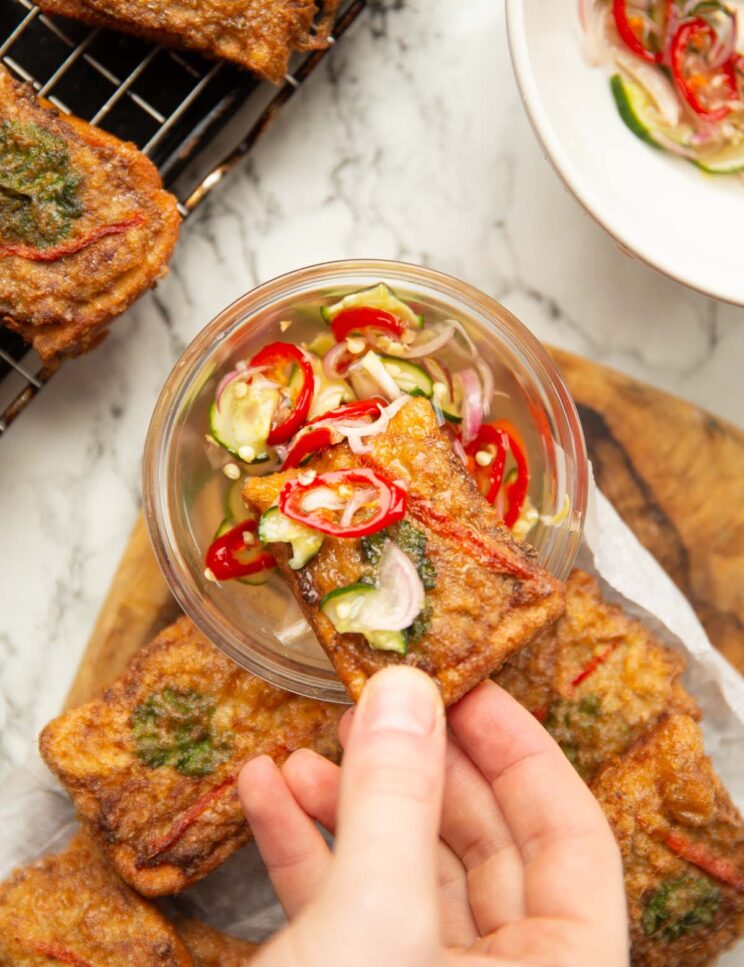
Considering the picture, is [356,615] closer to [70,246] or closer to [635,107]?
[70,246]

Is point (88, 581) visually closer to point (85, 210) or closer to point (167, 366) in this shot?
point (167, 366)

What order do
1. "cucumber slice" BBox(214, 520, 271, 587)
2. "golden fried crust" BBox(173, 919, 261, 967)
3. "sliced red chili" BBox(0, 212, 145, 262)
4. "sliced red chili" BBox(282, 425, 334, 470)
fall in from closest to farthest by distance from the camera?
"sliced red chili" BBox(282, 425, 334, 470), "sliced red chili" BBox(0, 212, 145, 262), "cucumber slice" BBox(214, 520, 271, 587), "golden fried crust" BBox(173, 919, 261, 967)

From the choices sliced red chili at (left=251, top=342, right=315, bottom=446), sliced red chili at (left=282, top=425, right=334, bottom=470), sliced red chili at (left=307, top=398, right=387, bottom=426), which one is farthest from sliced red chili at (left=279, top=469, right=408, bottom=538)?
sliced red chili at (left=251, top=342, right=315, bottom=446)

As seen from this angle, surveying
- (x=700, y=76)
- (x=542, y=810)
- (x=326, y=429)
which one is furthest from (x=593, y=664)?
(x=700, y=76)

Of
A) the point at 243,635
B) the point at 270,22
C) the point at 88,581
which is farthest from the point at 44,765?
the point at 270,22

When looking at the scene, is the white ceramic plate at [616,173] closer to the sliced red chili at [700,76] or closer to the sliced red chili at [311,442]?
the sliced red chili at [700,76]

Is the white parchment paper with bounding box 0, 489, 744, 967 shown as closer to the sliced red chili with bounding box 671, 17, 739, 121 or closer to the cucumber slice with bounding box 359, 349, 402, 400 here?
the cucumber slice with bounding box 359, 349, 402, 400
